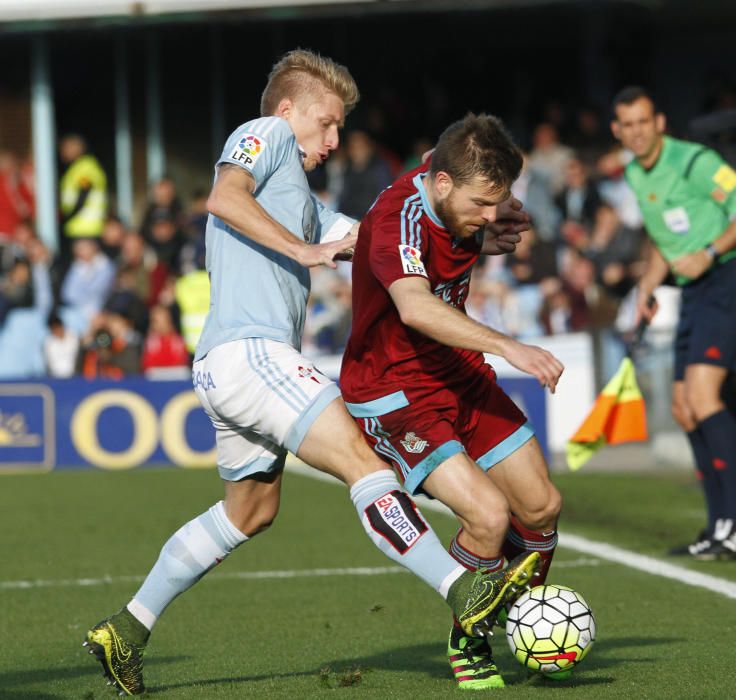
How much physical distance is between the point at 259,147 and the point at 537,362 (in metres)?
1.30

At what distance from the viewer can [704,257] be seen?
809 centimetres

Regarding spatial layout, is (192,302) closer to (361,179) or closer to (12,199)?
(361,179)

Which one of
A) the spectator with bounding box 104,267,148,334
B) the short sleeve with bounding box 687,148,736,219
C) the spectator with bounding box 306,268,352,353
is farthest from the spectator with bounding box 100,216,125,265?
the short sleeve with bounding box 687,148,736,219

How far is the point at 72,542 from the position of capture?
9.51 m

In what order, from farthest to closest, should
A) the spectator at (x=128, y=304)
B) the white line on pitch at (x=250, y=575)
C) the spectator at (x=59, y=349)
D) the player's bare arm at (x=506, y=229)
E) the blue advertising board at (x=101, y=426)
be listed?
the spectator at (x=59, y=349), the spectator at (x=128, y=304), the blue advertising board at (x=101, y=426), the white line on pitch at (x=250, y=575), the player's bare arm at (x=506, y=229)

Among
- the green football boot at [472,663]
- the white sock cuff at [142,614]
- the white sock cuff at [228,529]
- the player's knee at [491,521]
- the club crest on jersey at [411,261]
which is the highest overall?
the club crest on jersey at [411,261]

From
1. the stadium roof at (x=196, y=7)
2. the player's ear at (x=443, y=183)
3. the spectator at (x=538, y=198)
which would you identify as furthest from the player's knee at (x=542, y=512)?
the stadium roof at (x=196, y=7)

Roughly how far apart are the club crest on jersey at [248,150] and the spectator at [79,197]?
14.8 m

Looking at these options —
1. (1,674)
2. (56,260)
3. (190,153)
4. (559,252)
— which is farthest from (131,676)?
(190,153)

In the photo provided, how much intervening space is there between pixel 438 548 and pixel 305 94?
5.60 feet

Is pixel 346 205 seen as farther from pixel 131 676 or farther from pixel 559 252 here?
pixel 131 676

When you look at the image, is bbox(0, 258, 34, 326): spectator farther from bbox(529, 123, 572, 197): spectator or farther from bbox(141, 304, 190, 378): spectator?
bbox(529, 123, 572, 197): spectator

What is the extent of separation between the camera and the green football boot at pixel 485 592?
15.3 ft

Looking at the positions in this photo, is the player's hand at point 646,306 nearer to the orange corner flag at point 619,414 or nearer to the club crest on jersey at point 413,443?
the orange corner flag at point 619,414
